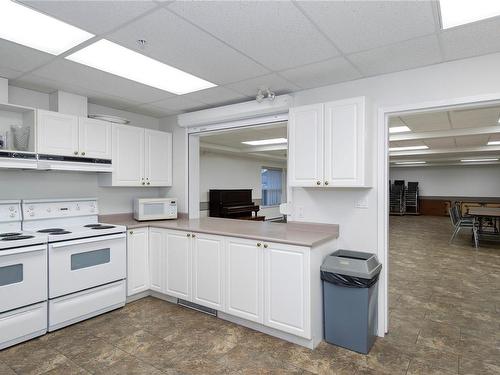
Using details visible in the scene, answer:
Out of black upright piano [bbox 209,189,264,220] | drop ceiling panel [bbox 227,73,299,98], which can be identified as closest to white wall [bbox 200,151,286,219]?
black upright piano [bbox 209,189,264,220]

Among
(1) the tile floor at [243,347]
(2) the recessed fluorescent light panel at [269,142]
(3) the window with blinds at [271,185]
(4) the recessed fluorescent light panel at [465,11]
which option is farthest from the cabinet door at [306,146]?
(3) the window with blinds at [271,185]

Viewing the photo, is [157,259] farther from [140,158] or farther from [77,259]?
[140,158]

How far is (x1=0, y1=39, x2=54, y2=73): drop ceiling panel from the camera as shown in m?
2.23

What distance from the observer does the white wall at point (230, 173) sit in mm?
8312

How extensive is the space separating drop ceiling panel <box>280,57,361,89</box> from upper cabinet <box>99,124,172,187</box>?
2086mm

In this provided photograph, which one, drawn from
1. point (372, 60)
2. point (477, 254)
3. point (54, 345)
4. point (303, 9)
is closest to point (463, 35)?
point (372, 60)

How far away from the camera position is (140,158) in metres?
3.89

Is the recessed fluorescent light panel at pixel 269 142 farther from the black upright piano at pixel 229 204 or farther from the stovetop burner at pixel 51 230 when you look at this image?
the stovetop burner at pixel 51 230

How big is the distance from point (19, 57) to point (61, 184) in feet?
4.77

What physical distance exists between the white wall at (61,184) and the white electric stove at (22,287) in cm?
56

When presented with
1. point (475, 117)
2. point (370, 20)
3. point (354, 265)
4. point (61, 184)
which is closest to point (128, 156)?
point (61, 184)

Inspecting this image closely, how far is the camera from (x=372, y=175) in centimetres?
277

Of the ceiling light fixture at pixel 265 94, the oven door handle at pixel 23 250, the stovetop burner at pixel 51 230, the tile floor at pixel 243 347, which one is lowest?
the tile floor at pixel 243 347

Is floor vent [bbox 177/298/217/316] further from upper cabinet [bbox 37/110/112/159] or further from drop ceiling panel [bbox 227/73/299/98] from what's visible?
drop ceiling panel [bbox 227/73/299/98]
